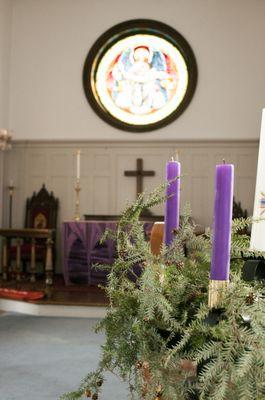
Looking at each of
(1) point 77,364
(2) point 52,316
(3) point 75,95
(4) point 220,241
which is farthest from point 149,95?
(4) point 220,241

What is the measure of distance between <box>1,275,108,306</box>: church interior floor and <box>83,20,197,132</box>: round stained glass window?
3.12m

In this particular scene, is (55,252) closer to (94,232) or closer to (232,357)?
(94,232)

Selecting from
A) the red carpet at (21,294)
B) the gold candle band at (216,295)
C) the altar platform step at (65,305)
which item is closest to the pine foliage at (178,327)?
the gold candle band at (216,295)

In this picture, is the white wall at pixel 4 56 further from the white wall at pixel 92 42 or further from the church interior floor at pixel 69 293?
the church interior floor at pixel 69 293

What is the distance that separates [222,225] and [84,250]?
23.1ft

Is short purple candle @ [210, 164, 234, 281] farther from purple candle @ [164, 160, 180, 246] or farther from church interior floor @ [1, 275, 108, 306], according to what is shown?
church interior floor @ [1, 275, 108, 306]

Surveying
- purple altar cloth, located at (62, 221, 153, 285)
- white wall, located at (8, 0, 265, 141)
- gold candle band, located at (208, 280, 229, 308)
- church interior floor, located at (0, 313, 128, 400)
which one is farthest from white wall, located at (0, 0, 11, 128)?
gold candle band, located at (208, 280, 229, 308)

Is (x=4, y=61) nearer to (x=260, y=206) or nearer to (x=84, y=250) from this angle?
(x=84, y=250)

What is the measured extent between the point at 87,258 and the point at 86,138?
2.65 meters

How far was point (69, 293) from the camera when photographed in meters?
7.14

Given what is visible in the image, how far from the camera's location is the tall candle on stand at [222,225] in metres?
0.75

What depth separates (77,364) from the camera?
13.7ft

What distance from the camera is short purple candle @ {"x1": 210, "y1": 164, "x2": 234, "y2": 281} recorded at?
2.50ft

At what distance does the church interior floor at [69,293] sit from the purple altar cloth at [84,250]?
5.8 inches
